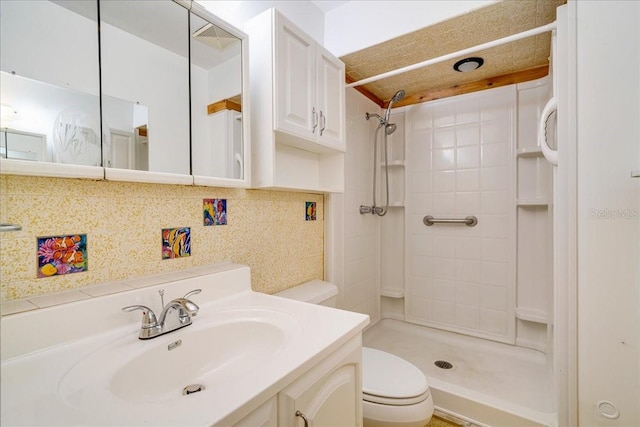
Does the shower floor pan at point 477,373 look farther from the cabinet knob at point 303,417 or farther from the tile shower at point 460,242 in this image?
the cabinet knob at point 303,417

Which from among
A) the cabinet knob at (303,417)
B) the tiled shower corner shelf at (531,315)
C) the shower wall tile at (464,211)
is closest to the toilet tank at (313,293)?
the cabinet knob at (303,417)

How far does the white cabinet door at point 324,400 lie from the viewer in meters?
0.65

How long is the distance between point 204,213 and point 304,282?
0.76 m

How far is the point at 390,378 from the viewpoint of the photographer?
4.30 ft

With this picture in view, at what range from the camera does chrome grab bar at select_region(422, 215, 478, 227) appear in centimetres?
219

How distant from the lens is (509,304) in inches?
81.7

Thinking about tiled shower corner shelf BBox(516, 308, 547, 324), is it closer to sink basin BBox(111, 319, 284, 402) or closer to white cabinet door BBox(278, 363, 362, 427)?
white cabinet door BBox(278, 363, 362, 427)

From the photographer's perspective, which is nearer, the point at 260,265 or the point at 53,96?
the point at 53,96

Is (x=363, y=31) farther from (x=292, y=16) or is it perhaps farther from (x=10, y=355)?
(x=10, y=355)

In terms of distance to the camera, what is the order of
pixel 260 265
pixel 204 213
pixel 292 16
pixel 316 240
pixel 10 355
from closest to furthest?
pixel 10 355
pixel 204 213
pixel 260 265
pixel 292 16
pixel 316 240

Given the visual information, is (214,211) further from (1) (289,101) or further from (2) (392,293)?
(2) (392,293)

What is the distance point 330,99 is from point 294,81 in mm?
285

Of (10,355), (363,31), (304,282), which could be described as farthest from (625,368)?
(363,31)

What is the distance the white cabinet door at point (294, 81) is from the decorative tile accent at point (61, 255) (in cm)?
80
